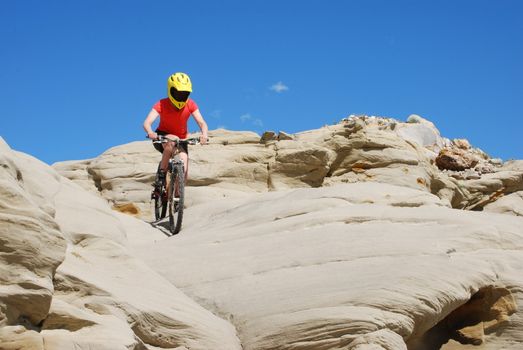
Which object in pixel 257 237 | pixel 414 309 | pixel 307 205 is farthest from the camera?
pixel 307 205

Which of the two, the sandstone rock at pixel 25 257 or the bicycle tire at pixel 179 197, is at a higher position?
the bicycle tire at pixel 179 197

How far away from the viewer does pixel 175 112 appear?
1305cm

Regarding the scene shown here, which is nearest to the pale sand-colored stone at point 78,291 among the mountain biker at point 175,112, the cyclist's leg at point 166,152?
the cyclist's leg at point 166,152

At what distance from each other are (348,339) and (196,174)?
34.1 ft

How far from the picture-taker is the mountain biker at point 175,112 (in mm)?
12859

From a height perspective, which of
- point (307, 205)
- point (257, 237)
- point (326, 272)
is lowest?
point (326, 272)

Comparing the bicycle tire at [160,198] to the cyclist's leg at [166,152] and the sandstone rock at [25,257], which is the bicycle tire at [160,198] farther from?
the sandstone rock at [25,257]

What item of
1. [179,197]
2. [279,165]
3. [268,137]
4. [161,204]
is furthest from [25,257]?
[268,137]

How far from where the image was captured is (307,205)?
1058cm

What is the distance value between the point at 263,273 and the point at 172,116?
553cm

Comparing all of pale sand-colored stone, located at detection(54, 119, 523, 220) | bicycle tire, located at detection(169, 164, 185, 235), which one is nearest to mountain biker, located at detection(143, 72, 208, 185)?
bicycle tire, located at detection(169, 164, 185, 235)

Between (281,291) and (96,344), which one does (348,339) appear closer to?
(281,291)

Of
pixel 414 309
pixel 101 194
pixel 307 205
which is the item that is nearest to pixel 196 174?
pixel 101 194

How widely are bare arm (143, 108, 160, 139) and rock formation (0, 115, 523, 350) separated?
5.01 feet
